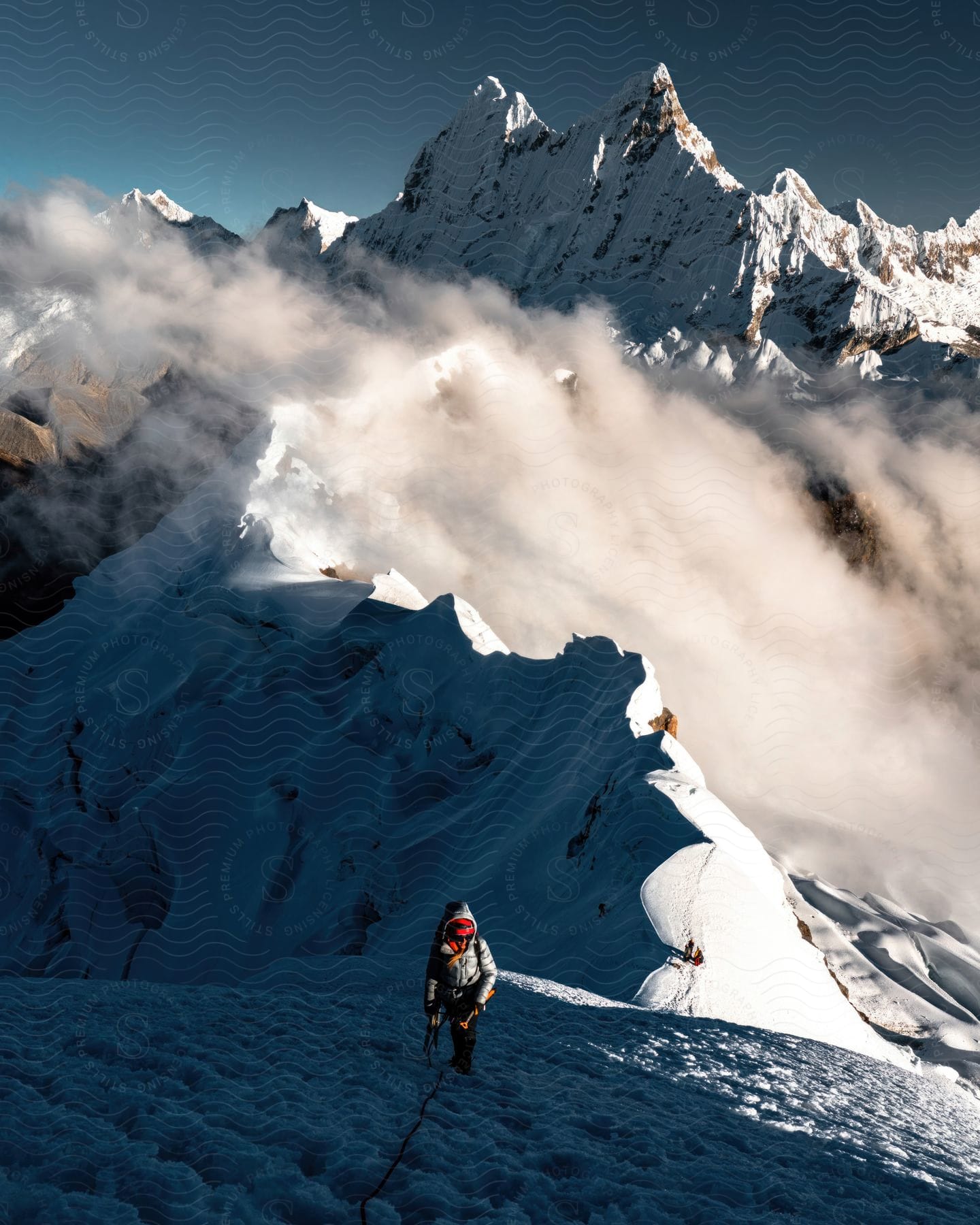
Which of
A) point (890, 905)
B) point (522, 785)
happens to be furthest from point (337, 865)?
point (890, 905)

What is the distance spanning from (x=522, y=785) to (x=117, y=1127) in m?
22.6

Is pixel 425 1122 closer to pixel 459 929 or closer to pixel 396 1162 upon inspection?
pixel 396 1162

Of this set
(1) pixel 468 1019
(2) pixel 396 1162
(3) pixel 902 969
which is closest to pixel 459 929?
(1) pixel 468 1019

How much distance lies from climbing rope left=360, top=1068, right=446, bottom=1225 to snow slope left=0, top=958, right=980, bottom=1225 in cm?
7

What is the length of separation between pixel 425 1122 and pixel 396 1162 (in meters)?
1.02

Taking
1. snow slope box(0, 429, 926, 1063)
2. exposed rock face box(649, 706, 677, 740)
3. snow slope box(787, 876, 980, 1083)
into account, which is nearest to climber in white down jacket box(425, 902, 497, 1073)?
snow slope box(0, 429, 926, 1063)

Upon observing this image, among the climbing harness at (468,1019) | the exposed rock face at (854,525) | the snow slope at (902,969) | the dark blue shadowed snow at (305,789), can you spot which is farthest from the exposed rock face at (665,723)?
the exposed rock face at (854,525)

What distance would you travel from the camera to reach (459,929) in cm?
762

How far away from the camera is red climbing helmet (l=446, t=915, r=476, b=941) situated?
25.0 ft

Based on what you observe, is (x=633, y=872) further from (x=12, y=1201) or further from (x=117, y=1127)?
(x=12, y=1201)

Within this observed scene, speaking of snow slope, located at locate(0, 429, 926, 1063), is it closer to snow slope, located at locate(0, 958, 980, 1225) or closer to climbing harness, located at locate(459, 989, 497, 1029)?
snow slope, located at locate(0, 958, 980, 1225)

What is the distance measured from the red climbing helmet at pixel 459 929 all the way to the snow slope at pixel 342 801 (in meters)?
7.16

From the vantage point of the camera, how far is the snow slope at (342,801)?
17.7 meters

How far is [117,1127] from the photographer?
20.0ft
